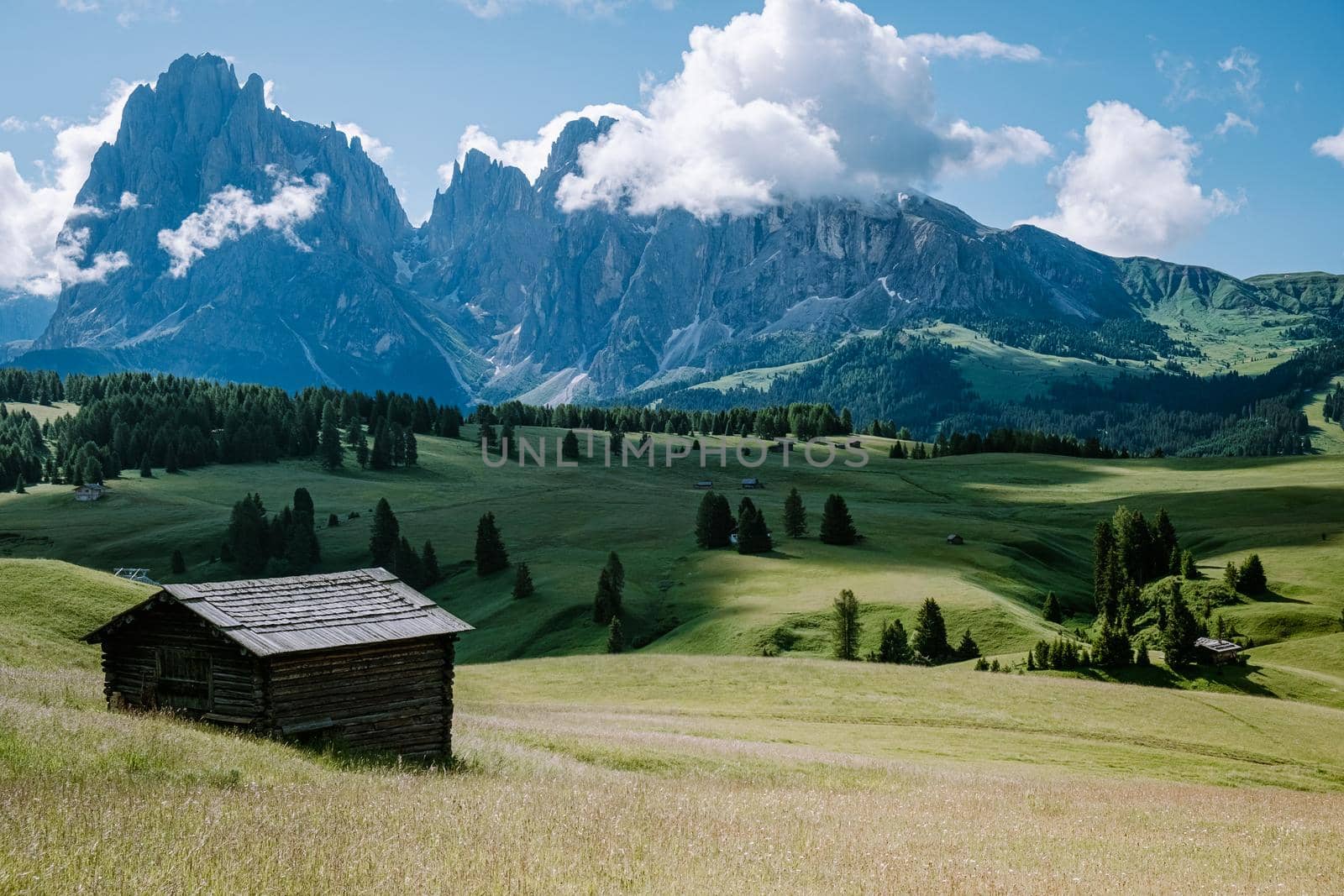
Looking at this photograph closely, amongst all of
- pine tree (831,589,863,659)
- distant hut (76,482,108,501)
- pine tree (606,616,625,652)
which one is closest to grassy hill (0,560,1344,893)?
pine tree (831,589,863,659)

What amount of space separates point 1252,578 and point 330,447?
152231 millimetres

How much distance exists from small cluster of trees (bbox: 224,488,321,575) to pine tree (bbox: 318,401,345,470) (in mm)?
54917

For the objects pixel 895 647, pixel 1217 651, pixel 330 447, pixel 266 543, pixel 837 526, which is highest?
pixel 330 447

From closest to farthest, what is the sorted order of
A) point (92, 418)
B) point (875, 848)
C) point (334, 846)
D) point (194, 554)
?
point (334, 846) → point (875, 848) → point (194, 554) → point (92, 418)

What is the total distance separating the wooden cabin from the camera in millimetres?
27703

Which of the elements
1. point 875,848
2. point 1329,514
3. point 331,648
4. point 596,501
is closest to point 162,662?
point 331,648

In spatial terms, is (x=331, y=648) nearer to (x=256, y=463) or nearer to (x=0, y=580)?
(x=0, y=580)

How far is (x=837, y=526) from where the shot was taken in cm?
11969

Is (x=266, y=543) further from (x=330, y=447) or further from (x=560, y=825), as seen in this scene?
(x=560, y=825)

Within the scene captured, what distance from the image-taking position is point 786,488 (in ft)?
583

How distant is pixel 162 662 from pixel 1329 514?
142 metres

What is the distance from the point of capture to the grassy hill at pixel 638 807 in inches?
458

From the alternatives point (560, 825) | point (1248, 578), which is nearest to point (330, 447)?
point (1248, 578)

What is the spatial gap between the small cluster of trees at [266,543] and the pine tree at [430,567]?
17.9 meters
